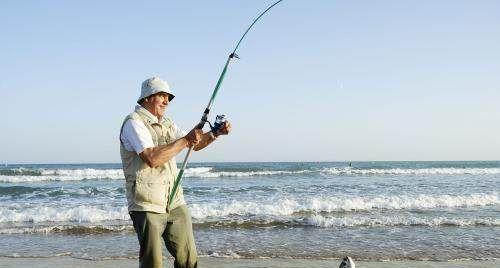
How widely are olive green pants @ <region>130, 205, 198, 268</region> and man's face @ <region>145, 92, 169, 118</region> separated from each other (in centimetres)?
66

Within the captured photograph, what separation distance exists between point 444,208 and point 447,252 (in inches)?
215

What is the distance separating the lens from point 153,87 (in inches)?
127

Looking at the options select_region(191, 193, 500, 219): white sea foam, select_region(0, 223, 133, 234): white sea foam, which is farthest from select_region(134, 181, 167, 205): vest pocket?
select_region(191, 193, 500, 219): white sea foam

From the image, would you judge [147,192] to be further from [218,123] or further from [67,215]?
[67,215]

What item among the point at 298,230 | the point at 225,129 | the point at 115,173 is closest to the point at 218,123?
the point at 225,129

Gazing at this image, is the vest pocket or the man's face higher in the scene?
the man's face

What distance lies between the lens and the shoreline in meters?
5.96

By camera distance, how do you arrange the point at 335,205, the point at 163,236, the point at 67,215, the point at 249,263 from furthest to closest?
the point at 335,205 < the point at 67,215 < the point at 249,263 < the point at 163,236

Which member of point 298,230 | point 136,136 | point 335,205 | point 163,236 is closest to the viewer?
point 136,136

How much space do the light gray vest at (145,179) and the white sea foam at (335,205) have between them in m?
7.49

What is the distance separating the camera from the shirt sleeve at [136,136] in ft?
9.79

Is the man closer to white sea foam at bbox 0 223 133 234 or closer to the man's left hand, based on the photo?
the man's left hand

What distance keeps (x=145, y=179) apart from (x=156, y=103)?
511mm

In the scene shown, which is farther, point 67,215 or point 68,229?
point 67,215
